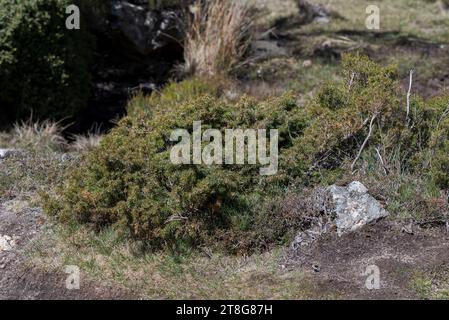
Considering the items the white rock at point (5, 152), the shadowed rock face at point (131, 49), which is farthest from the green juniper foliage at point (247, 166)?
the shadowed rock face at point (131, 49)

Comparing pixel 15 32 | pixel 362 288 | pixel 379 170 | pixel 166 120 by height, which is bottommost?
pixel 362 288

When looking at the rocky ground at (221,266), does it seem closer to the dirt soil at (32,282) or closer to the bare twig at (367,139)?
the dirt soil at (32,282)

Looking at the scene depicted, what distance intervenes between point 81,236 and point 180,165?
2.91 feet

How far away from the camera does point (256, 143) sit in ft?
18.7

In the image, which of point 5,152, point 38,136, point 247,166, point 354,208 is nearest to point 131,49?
point 38,136

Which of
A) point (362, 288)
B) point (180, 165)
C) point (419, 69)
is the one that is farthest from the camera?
point (419, 69)

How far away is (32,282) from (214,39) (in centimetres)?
491

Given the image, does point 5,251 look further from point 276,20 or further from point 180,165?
point 276,20

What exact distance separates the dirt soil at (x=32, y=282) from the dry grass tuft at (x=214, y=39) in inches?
161

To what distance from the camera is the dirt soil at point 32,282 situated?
15.9 ft

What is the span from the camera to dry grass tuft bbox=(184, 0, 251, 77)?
9078 millimetres

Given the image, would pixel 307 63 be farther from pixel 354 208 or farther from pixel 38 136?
pixel 354 208

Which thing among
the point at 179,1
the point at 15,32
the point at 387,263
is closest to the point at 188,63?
the point at 179,1

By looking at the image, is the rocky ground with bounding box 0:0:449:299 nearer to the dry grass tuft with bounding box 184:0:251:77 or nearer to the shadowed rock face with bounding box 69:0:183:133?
the shadowed rock face with bounding box 69:0:183:133
